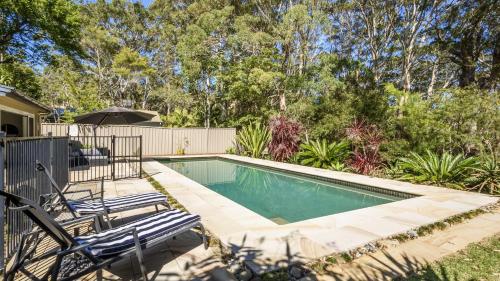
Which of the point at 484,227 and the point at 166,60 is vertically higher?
the point at 166,60

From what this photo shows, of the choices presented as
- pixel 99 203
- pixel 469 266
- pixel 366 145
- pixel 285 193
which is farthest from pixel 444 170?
pixel 99 203

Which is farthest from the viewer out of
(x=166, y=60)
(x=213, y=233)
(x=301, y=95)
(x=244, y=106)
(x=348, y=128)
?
(x=166, y=60)

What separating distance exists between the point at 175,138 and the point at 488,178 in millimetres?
14110

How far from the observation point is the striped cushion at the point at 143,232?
235 centimetres

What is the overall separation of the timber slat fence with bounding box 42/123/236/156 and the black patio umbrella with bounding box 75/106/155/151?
6285 mm

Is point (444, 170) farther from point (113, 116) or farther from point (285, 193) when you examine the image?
point (113, 116)

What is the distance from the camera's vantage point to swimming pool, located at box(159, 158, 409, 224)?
20.4 ft

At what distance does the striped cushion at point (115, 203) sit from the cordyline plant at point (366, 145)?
739 centimetres

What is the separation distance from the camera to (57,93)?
24359 millimetres

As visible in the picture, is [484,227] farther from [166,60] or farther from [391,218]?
[166,60]

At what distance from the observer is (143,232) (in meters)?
2.70

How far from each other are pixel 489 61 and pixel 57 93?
32.4 metres

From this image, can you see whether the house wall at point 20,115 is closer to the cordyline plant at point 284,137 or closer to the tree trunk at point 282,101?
the cordyline plant at point 284,137

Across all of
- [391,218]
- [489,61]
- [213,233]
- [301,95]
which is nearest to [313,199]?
[391,218]
